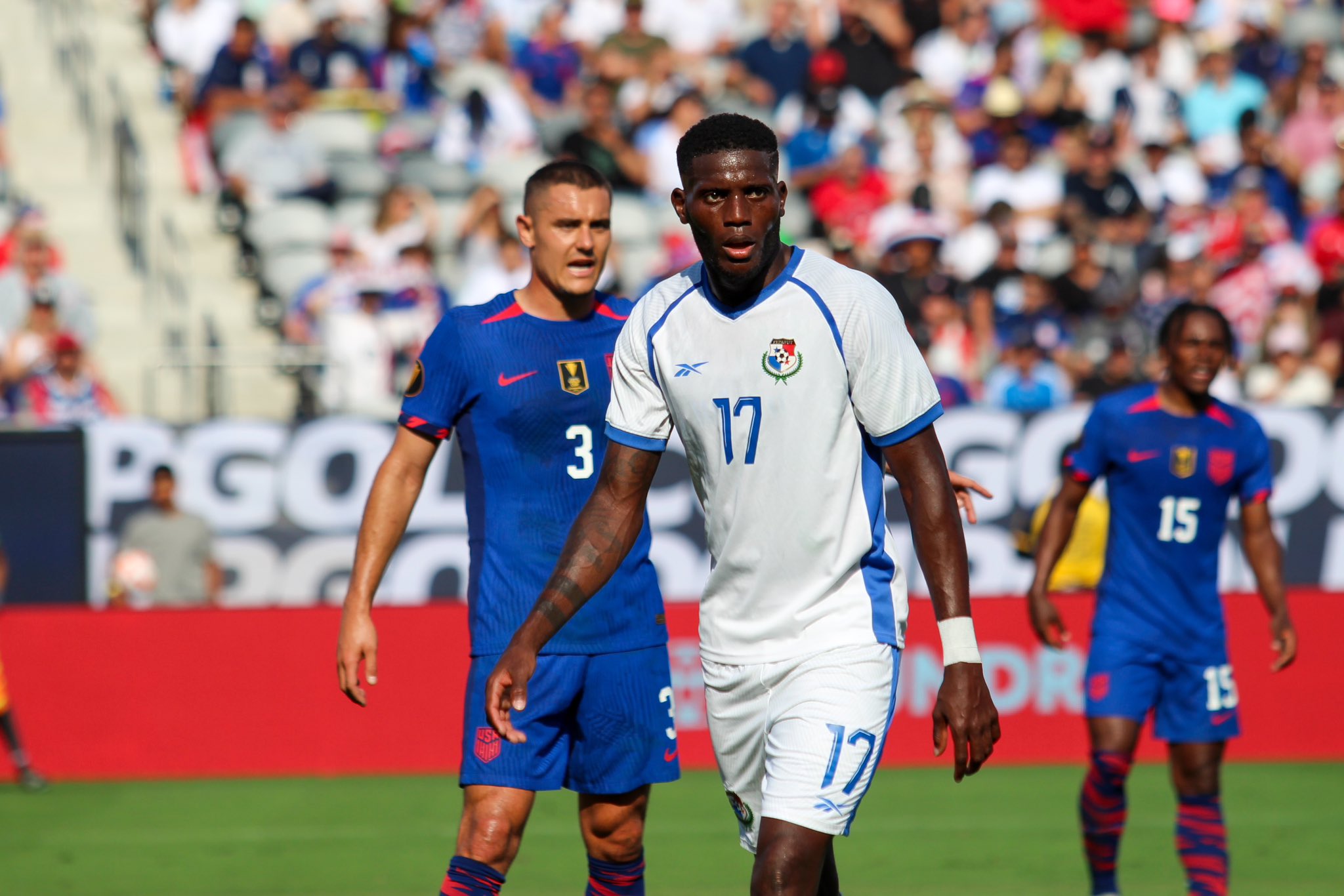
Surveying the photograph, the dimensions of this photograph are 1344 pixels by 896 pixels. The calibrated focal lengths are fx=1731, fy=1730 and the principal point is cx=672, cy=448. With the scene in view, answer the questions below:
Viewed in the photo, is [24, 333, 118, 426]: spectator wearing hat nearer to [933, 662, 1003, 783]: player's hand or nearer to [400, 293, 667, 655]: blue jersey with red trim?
[400, 293, 667, 655]: blue jersey with red trim

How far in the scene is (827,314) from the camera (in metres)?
4.43

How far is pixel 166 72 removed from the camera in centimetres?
1833

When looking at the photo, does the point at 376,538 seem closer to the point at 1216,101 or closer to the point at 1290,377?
the point at 1290,377

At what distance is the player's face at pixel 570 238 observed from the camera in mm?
5676

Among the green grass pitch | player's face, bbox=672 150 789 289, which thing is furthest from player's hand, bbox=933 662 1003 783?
the green grass pitch

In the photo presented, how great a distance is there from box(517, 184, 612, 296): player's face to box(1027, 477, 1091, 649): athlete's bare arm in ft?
8.50

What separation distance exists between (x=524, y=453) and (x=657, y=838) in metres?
3.95

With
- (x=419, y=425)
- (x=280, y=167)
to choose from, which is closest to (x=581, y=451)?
(x=419, y=425)

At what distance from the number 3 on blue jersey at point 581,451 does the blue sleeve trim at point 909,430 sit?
1412 mm

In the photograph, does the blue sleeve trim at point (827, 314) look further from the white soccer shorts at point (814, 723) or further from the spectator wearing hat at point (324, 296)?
the spectator wearing hat at point (324, 296)

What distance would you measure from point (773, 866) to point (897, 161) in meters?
13.4

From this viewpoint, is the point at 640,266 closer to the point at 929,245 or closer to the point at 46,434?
the point at 929,245

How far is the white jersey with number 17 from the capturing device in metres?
4.41

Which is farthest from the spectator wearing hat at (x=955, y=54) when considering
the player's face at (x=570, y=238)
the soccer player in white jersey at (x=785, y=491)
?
the soccer player in white jersey at (x=785, y=491)
